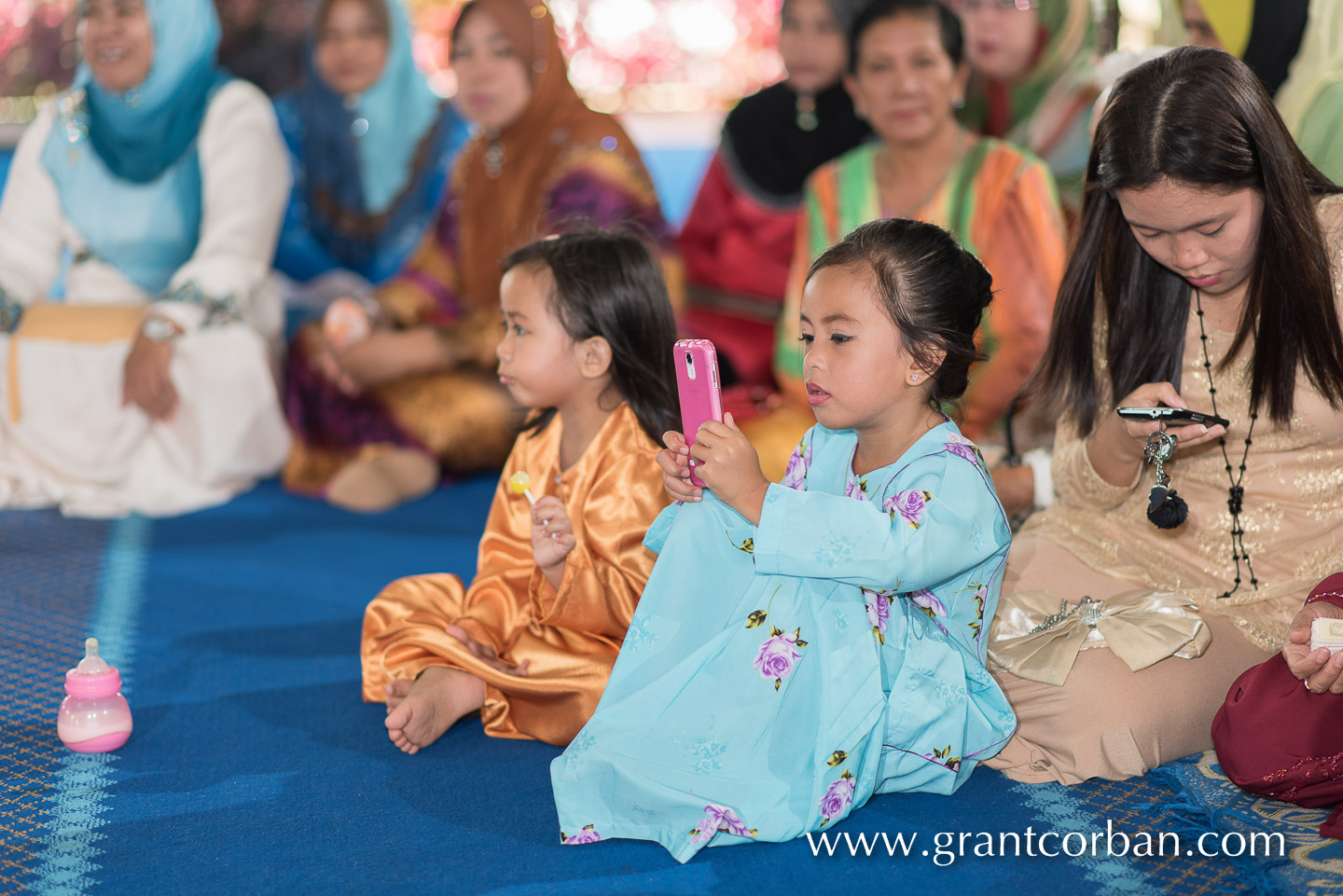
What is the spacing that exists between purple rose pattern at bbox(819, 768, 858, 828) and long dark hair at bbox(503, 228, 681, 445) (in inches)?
26.7

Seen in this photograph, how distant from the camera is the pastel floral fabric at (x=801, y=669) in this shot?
161 cm

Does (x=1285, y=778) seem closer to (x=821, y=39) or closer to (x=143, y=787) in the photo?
(x=143, y=787)

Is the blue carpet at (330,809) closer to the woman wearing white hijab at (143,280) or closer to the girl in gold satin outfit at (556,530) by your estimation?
the girl in gold satin outfit at (556,530)

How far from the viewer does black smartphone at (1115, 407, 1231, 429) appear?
1731 millimetres

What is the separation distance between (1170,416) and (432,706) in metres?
1.14

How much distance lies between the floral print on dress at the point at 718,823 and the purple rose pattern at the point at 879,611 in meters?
0.31

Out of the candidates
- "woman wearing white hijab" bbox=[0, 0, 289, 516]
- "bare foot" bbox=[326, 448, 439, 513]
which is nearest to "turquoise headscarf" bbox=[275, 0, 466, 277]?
"woman wearing white hijab" bbox=[0, 0, 289, 516]

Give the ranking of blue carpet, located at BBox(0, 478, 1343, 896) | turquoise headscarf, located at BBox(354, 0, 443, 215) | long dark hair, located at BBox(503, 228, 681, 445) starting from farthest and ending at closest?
turquoise headscarf, located at BBox(354, 0, 443, 215), long dark hair, located at BBox(503, 228, 681, 445), blue carpet, located at BBox(0, 478, 1343, 896)

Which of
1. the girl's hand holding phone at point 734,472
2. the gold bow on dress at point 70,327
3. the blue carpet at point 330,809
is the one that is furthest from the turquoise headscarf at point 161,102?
the girl's hand holding phone at point 734,472

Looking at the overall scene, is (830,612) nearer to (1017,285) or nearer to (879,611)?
(879,611)

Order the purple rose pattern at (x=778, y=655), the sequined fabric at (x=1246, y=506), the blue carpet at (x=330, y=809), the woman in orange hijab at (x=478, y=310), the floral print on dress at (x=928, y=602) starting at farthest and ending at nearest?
the woman in orange hijab at (x=478, y=310) < the sequined fabric at (x=1246, y=506) < the floral print on dress at (x=928, y=602) < the purple rose pattern at (x=778, y=655) < the blue carpet at (x=330, y=809)

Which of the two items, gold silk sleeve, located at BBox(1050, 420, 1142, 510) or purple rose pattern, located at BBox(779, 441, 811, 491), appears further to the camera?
gold silk sleeve, located at BBox(1050, 420, 1142, 510)

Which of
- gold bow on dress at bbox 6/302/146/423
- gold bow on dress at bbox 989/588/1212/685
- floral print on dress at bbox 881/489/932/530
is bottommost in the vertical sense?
gold bow on dress at bbox 6/302/146/423

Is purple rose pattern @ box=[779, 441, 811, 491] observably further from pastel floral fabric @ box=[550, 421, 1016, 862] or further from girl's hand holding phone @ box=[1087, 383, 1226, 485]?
girl's hand holding phone @ box=[1087, 383, 1226, 485]
